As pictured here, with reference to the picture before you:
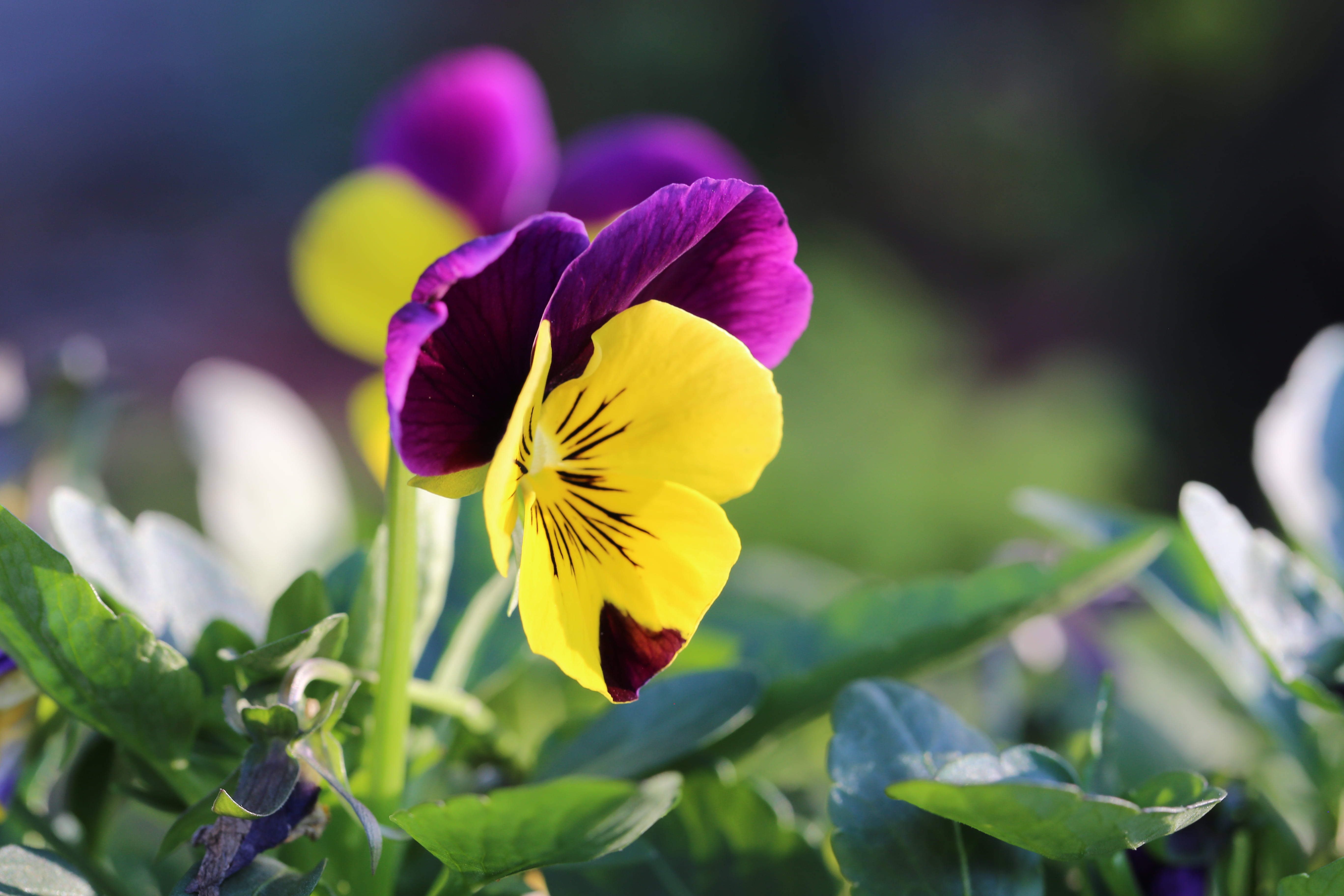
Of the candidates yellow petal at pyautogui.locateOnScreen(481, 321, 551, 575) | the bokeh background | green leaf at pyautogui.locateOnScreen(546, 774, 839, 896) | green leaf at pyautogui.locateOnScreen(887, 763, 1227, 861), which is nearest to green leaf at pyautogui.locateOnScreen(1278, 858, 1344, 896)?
green leaf at pyautogui.locateOnScreen(887, 763, 1227, 861)

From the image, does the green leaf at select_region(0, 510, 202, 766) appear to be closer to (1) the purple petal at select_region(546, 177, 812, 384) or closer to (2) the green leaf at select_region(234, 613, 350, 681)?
(2) the green leaf at select_region(234, 613, 350, 681)

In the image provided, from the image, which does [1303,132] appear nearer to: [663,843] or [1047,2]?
[1047,2]

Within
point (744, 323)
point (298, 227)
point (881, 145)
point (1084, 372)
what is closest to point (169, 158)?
point (298, 227)

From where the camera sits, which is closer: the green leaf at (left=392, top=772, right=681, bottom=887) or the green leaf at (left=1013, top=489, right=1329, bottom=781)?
the green leaf at (left=392, top=772, right=681, bottom=887)

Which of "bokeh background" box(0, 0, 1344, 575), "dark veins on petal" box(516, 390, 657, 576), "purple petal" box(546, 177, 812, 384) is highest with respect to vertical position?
"purple petal" box(546, 177, 812, 384)

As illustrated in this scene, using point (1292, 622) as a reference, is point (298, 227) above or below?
below

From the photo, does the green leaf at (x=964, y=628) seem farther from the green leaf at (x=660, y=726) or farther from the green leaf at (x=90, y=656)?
the green leaf at (x=90, y=656)

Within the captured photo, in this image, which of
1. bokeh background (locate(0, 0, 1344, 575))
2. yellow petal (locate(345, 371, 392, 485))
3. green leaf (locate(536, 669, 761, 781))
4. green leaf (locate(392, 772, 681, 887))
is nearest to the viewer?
green leaf (locate(392, 772, 681, 887))
